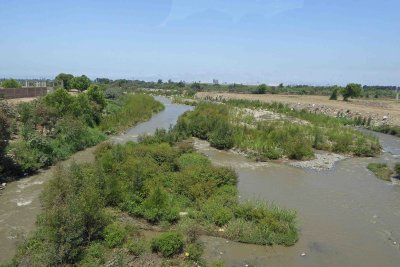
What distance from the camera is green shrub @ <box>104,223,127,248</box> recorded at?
1355 cm

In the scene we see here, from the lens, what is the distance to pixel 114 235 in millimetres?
13789

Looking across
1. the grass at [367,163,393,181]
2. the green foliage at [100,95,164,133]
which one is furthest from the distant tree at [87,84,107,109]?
the grass at [367,163,393,181]

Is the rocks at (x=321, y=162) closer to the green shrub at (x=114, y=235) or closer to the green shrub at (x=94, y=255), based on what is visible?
the green shrub at (x=114, y=235)

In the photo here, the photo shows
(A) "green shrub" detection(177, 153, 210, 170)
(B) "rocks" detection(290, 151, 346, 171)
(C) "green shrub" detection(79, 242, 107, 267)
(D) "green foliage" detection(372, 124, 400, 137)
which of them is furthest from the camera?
(D) "green foliage" detection(372, 124, 400, 137)

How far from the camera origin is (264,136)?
1377 inches

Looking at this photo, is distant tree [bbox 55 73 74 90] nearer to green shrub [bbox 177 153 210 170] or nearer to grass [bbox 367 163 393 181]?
green shrub [bbox 177 153 210 170]

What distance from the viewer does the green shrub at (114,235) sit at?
13547 millimetres

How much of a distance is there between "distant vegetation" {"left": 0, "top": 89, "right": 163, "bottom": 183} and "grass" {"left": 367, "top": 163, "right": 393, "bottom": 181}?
22950 millimetres

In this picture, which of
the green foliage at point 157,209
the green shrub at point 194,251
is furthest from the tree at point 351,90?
the green shrub at point 194,251

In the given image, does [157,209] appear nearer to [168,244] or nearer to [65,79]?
[168,244]

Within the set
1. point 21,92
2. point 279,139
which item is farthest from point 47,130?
point 21,92

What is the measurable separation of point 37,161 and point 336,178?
2030 centimetres

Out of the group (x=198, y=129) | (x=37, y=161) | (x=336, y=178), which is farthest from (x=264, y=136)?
(x=37, y=161)

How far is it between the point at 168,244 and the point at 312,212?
9121 millimetres
